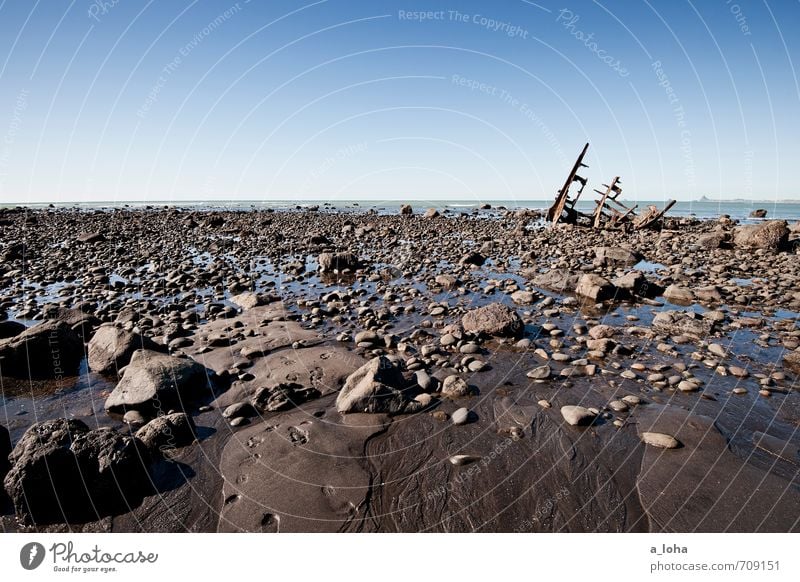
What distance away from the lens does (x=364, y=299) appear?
34.4ft

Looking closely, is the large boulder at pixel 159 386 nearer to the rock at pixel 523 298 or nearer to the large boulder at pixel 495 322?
the large boulder at pixel 495 322

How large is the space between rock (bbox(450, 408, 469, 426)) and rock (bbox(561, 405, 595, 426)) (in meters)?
1.27

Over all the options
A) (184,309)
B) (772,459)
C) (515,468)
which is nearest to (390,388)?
(515,468)

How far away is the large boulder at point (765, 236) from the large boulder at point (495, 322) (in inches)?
643

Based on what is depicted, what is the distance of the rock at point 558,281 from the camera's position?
10.9m

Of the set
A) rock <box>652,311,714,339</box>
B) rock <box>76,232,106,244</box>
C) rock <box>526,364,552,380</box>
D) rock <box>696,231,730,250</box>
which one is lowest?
rock <box>526,364,552,380</box>

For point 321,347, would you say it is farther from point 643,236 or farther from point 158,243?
point 643,236

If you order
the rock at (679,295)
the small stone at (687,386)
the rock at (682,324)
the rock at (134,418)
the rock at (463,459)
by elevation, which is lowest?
the rock at (134,418)

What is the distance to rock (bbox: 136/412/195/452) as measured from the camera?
440 centimetres

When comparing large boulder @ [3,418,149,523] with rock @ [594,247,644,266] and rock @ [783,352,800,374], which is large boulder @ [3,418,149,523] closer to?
rock @ [783,352,800,374]

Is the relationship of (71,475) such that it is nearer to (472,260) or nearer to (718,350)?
(718,350)

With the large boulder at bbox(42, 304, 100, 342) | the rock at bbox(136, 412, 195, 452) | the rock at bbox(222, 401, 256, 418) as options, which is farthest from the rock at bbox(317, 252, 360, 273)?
the rock at bbox(136, 412, 195, 452)

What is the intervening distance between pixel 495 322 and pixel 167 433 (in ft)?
18.5

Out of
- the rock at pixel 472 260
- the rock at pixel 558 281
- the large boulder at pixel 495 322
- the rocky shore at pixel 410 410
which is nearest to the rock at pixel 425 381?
the rocky shore at pixel 410 410
